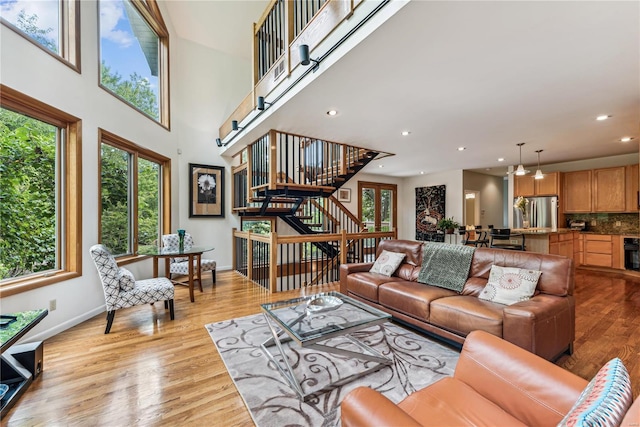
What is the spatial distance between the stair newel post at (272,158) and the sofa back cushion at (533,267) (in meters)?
2.99

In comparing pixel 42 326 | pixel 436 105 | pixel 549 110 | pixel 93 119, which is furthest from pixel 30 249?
pixel 549 110

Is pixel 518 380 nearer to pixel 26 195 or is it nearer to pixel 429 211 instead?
pixel 26 195

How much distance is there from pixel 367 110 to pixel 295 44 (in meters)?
1.18

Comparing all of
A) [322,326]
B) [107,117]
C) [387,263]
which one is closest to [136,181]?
[107,117]

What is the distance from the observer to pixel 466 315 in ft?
7.68

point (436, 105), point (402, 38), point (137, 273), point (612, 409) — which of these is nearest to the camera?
point (612, 409)

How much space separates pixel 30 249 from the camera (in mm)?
2814

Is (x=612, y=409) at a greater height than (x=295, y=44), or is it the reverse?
(x=295, y=44)

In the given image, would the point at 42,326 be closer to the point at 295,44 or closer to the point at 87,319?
the point at 87,319

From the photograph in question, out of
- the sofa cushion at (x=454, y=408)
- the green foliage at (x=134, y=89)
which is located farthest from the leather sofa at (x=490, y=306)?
the green foliage at (x=134, y=89)

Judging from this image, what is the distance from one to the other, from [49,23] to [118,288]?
9.49ft

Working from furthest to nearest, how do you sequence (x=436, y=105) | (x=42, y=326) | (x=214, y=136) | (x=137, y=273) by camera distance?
(x=214, y=136) < (x=137, y=273) < (x=436, y=105) < (x=42, y=326)

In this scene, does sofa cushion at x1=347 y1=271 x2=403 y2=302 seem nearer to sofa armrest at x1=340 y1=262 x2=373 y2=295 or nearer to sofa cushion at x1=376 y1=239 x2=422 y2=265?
sofa armrest at x1=340 y1=262 x2=373 y2=295

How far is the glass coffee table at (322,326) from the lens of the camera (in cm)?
196
